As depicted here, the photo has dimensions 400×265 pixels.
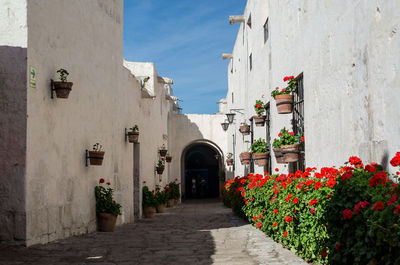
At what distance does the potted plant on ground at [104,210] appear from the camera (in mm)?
9242

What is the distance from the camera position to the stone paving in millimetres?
5594

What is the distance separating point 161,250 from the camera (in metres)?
6.66

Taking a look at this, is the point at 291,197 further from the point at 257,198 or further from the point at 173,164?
the point at 173,164

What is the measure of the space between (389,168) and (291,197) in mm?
1732

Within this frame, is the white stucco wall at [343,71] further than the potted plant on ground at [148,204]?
No

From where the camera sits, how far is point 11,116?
6102 mm

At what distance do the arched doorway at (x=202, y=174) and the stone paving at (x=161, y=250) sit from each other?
22.8 metres

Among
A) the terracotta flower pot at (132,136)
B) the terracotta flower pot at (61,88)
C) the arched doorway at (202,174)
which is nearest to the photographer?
the terracotta flower pot at (61,88)

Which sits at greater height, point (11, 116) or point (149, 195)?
point (11, 116)

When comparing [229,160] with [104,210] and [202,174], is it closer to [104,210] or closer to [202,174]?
[202,174]

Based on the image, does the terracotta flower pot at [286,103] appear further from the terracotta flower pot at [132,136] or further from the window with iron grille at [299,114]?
the terracotta flower pot at [132,136]

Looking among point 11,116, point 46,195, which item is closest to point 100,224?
point 46,195

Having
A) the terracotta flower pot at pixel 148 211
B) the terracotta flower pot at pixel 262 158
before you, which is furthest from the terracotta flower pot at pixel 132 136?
the terracotta flower pot at pixel 262 158

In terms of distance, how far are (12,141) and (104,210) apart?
3.61m
